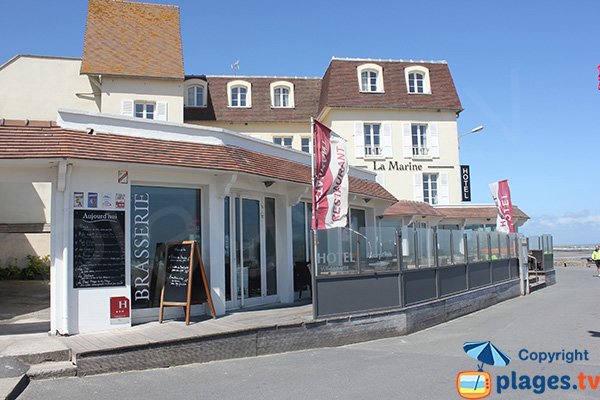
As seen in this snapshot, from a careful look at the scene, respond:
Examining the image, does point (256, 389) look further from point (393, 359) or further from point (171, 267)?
point (171, 267)

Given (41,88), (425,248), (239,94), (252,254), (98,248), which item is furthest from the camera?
(239,94)

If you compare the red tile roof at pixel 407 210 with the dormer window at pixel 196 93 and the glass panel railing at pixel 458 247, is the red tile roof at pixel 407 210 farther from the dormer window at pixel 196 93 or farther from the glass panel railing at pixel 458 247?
the dormer window at pixel 196 93

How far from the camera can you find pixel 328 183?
10500mm

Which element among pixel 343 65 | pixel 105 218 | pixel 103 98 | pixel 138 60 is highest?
pixel 343 65

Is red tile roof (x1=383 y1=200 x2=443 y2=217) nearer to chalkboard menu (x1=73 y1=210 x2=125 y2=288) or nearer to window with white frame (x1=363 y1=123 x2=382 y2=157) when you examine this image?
window with white frame (x1=363 y1=123 x2=382 y2=157)

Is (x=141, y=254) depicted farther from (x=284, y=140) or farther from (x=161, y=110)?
(x=284, y=140)

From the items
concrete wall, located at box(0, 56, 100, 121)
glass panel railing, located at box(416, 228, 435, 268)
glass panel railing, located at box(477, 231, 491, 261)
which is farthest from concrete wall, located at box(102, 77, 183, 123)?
glass panel railing, located at box(416, 228, 435, 268)

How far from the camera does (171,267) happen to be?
1003 centimetres

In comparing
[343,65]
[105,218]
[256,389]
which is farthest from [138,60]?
[256,389]

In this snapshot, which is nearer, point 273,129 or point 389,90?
point 273,129

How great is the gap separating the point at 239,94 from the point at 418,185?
Answer: 12.0 m

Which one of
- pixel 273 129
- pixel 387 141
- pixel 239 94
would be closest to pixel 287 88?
pixel 239 94

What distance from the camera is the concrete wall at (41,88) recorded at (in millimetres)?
23969

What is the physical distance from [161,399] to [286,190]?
23.2 ft
